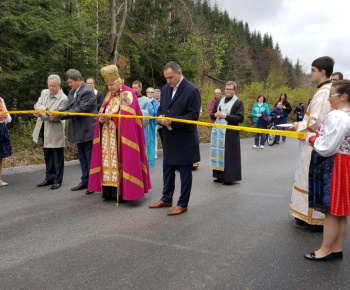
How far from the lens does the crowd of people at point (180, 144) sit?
3293mm

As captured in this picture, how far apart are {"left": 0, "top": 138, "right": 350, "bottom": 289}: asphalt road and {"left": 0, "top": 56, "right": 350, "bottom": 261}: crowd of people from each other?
29 cm

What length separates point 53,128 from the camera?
6.21 metres

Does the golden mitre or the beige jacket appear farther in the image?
the beige jacket

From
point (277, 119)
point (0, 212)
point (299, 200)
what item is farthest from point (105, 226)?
point (277, 119)

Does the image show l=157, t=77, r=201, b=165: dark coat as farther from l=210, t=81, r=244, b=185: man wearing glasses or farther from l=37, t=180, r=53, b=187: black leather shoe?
l=37, t=180, r=53, b=187: black leather shoe

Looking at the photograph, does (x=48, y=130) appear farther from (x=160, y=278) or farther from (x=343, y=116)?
(x=343, y=116)

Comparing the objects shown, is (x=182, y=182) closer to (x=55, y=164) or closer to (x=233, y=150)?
(x=233, y=150)

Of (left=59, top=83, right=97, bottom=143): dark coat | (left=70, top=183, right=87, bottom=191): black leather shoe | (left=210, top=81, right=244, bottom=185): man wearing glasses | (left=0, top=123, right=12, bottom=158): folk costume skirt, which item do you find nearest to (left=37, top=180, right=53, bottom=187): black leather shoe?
(left=70, top=183, right=87, bottom=191): black leather shoe

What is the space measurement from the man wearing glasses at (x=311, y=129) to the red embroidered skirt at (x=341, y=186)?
0.83m

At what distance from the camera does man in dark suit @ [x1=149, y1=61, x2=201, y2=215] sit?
4.73 m

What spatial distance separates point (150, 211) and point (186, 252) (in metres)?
1.47

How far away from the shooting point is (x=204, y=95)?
81.4 feet

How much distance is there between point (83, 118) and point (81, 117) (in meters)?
0.04

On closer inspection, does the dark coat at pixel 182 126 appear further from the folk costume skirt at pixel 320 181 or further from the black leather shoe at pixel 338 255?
the black leather shoe at pixel 338 255
